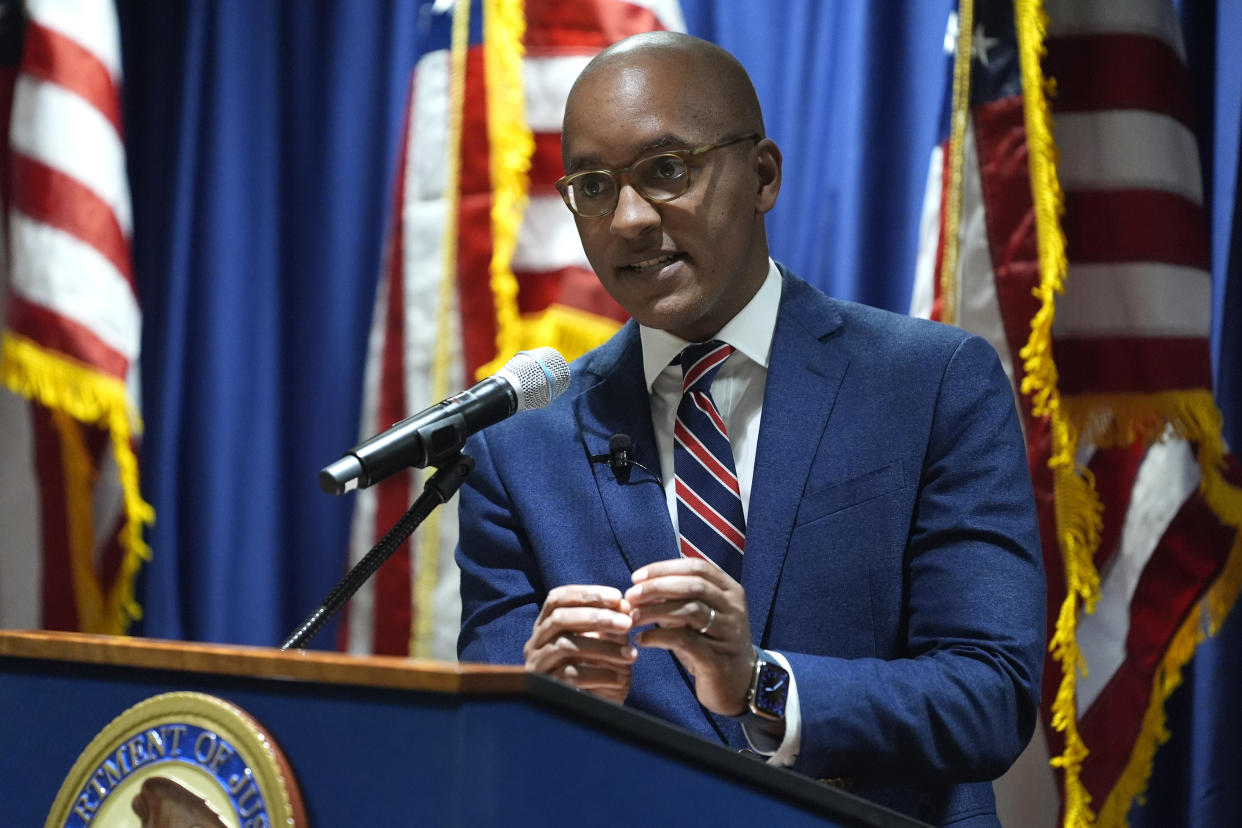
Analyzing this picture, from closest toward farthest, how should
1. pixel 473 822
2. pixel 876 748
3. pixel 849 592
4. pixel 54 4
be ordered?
pixel 473 822
pixel 876 748
pixel 849 592
pixel 54 4

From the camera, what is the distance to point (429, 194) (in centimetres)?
268

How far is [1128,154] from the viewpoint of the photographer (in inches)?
82.2

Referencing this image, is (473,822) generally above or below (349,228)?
below

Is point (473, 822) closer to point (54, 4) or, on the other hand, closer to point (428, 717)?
point (428, 717)

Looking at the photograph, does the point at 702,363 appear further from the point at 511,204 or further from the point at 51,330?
the point at 51,330

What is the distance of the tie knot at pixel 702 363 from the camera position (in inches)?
65.7

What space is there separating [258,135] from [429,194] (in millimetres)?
602

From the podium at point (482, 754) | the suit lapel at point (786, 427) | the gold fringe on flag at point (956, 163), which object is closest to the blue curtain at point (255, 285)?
the gold fringe on flag at point (956, 163)

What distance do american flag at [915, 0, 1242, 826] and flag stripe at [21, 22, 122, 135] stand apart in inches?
67.6

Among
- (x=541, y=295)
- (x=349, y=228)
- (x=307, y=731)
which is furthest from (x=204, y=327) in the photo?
(x=307, y=731)

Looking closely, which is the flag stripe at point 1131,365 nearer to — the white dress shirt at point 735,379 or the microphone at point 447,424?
the white dress shirt at point 735,379

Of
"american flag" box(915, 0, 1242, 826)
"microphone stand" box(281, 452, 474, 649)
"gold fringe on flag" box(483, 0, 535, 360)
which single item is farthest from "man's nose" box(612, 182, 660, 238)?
"gold fringe on flag" box(483, 0, 535, 360)

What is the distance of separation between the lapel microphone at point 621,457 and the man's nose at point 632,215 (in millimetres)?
251

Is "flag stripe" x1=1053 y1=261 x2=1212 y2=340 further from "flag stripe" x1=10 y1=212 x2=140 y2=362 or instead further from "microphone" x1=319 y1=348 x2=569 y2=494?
"flag stripe" x1=10 y1=212 x2=140 y2=362
